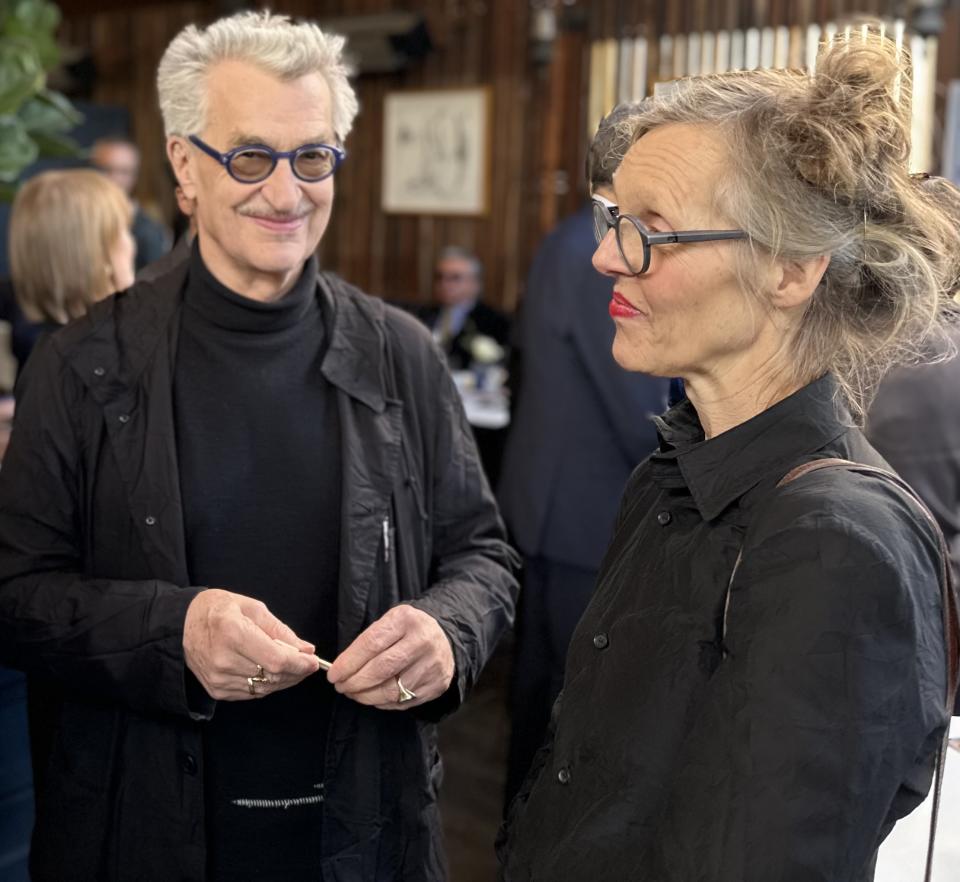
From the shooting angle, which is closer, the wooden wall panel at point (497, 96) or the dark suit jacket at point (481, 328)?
the dark suit jacket at point (481, 328)

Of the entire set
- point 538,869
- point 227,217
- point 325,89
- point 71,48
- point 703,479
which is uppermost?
point 71,48

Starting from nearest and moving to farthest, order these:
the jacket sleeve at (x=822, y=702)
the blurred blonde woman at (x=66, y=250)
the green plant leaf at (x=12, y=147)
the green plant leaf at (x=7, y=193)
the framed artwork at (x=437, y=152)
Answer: the jacket sleeve at (x=822, y=702) → the blurred blonde woman at (x=66, y=250) → the green plant leaf at (x=12, y=147) → the green plant leaf at (x=7, y=193) → the framed artwork at (x=437, y=152)

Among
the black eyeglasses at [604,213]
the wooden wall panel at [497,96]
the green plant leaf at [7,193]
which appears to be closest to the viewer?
the black eyeglasses at [604,213]

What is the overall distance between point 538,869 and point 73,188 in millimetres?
2220

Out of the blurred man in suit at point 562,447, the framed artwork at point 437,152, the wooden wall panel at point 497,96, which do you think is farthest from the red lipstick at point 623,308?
the framed artwork at point 437,152

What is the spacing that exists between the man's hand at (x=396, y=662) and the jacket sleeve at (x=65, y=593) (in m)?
0.24

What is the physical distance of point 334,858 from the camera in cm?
162

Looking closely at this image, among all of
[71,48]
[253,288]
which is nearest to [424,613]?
[253,288]

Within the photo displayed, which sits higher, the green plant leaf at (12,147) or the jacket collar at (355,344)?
the green plant leaf at (12,147)

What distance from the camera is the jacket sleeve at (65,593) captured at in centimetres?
152

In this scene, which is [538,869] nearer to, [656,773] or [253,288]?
[656,773]

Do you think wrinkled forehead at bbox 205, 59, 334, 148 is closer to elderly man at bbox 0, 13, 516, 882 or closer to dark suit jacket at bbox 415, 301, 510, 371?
elderly man at bbox 0, 13, 516, 882

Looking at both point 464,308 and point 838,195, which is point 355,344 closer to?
point 838,195

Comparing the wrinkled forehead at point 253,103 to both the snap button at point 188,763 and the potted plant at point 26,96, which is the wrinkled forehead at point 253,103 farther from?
the potted plant at point 26,96
